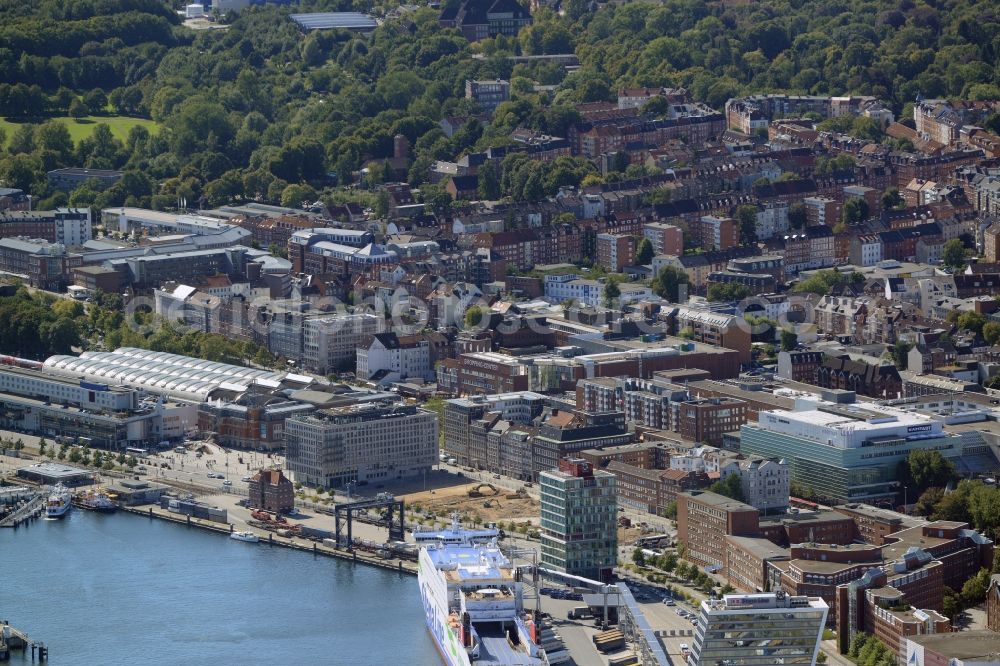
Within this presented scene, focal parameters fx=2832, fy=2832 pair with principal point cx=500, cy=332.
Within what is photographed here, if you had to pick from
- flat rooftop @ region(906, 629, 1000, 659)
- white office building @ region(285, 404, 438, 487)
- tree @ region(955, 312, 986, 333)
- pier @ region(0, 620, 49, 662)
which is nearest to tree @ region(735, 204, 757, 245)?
tree @ region(955, 312, 986, 333)

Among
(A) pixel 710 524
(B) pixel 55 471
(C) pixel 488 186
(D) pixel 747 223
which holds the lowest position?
(B) pixel 55 471

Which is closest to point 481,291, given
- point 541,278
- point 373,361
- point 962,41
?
point 541,278

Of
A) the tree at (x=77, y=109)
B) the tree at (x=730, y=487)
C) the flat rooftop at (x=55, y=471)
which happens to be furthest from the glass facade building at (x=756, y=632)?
the tree at (x=77, y=109)

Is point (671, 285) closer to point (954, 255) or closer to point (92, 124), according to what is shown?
point (954, 255)

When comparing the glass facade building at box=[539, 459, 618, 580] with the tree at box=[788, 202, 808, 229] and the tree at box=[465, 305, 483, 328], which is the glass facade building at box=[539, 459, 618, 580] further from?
the tree at box=[788, 202, 808, 229]

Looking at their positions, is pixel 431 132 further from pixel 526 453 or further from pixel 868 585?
pixel 868 585

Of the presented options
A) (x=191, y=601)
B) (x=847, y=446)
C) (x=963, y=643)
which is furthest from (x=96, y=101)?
(x=963, y=643)
